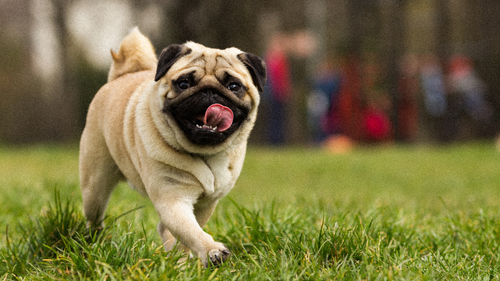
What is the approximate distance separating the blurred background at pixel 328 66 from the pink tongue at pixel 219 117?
1047 cm

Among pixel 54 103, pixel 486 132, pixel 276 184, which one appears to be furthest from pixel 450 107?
pixel 54 103

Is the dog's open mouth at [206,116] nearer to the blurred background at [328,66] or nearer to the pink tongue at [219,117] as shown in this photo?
the pink tongue at [219,117]

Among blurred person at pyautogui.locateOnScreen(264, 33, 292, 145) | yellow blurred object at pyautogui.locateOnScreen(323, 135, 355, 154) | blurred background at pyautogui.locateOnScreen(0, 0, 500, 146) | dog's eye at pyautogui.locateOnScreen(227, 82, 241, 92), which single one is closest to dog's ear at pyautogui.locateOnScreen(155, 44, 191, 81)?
dog's eye at pyautogui.locateOnScreen(227, 82, 241, 92)

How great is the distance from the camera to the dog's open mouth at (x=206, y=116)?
8.34ft

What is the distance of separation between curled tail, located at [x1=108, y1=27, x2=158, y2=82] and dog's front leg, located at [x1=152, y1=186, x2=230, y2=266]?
1154mm

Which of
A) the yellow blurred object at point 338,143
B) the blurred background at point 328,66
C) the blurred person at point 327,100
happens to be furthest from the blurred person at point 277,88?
the yellow blurred object at point 338,143

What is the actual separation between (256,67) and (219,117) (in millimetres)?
401

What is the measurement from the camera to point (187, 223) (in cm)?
246

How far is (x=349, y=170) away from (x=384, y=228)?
5392mm

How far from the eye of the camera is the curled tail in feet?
11.2

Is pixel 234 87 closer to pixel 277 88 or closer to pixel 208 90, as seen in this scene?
pixel 208 90

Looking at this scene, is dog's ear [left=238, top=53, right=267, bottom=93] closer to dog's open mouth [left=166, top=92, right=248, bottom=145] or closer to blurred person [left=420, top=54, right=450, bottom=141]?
dog's open mouth [left=166, top=92, right=248, bottom=145]

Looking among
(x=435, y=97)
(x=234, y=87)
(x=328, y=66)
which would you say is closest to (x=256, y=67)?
(x=234, y=87)

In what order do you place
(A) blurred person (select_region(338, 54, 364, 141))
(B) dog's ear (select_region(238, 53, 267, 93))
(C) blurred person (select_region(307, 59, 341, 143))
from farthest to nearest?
(A) blurred person (select_region(338, 54, 364, 141)), (C) blurred person (select_region(307, 59, 341, 143)), (B) dog's ear (select_region(238, 53, 267, 93))
